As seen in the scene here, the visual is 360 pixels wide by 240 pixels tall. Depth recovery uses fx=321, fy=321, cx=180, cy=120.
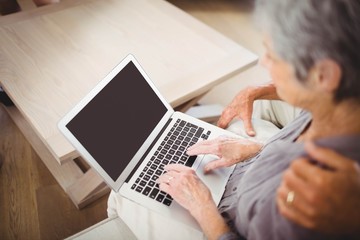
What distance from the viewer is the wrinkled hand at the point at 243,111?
121cm

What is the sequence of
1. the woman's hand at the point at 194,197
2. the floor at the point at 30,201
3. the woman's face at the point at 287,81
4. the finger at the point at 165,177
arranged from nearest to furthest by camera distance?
1. the woman's face at the point at 287,81
2. the woman's hand at the point at 194,197
3. the finger at the point at 165,177
4. the floor at the point at 30,201

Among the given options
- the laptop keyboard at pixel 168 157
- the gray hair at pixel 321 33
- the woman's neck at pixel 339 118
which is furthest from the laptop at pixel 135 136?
the gray hair at pixel 321 33

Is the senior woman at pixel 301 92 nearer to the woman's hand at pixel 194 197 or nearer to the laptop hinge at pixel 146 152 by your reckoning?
→ the woman's hand at pixel 194 197

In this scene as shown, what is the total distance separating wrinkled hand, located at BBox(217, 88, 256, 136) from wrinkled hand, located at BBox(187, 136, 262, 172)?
0.17 meters

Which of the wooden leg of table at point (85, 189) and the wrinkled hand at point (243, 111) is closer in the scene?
the wrinkled hand at point (243, 111)

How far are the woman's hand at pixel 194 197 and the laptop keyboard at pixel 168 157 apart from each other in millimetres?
41

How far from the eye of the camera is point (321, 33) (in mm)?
548

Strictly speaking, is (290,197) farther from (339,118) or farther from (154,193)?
(154,193)

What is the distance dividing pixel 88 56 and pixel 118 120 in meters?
0.41

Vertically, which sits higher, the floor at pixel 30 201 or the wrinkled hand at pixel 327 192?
the wrinkled hand at pixel 327 192

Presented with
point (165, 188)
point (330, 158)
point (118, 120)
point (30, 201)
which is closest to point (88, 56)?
point (118, 120)

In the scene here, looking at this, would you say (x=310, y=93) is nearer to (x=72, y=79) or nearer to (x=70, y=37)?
(x=72, y=79)

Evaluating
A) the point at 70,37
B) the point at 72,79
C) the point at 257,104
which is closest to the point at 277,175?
the point at 257,104

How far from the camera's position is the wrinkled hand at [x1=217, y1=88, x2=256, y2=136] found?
1.21 m
